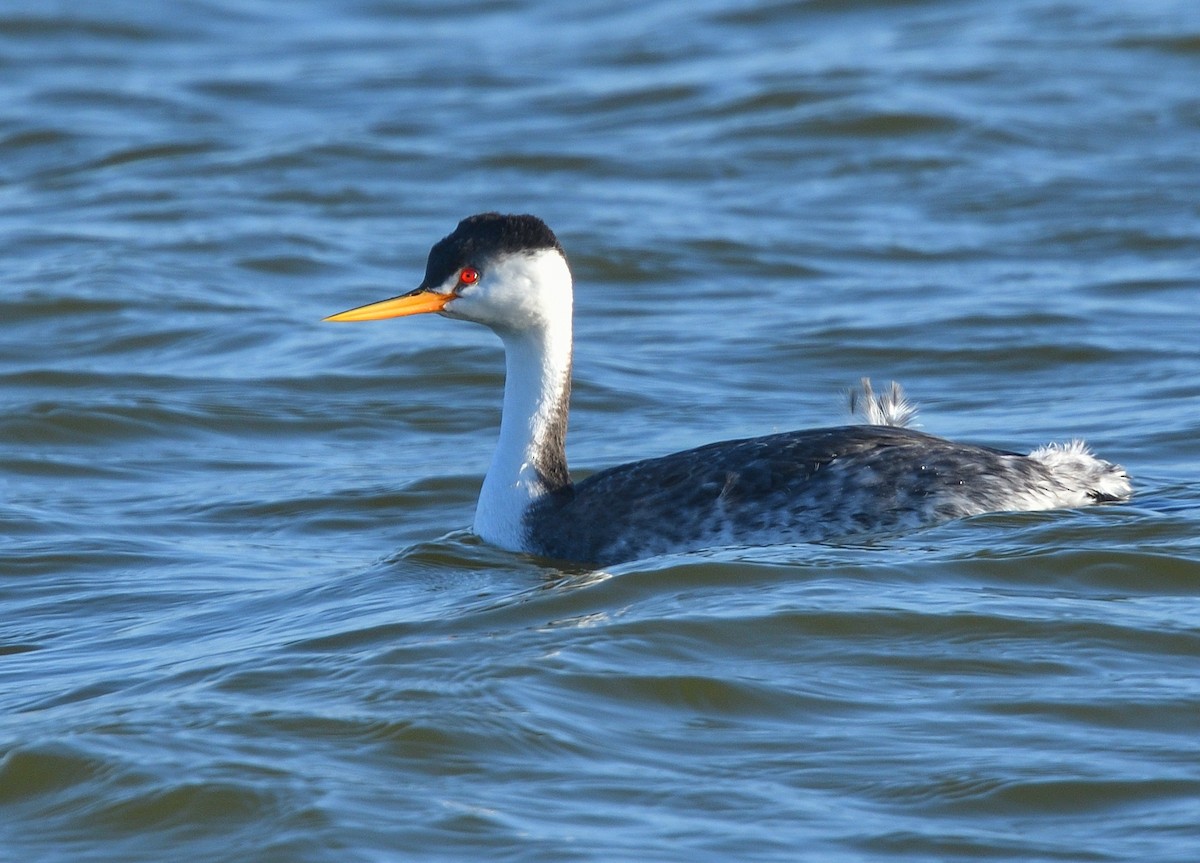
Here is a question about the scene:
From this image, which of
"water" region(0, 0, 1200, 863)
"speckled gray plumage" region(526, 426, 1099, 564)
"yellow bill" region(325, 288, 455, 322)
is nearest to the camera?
"water" region(0, 0, 1200, 863)

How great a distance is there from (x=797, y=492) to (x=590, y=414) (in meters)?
3.66

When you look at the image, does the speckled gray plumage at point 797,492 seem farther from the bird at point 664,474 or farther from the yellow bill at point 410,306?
the yellow bill at point 410,306

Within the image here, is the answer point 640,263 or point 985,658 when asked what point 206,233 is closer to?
point 640,263

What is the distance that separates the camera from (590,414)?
37.1 feet

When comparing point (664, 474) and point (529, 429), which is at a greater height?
point (529, 429)

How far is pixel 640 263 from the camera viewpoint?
48.8 ft

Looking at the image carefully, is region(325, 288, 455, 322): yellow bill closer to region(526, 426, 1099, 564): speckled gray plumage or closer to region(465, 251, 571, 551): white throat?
region(465, 251, 571, 551): white throat

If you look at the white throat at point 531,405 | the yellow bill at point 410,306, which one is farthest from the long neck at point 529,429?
the yellow bill at point 410,306

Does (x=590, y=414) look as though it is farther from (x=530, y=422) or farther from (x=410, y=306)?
(x=410, y=306)

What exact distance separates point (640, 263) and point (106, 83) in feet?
27.4

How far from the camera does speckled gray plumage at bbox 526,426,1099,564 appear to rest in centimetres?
774

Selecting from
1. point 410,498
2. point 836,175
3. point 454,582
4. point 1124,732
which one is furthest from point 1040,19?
point 1124,732

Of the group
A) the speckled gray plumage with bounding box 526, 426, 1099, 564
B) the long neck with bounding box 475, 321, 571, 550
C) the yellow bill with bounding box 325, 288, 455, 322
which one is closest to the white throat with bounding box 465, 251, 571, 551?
the long neck with bounding box 475, 321, 571, 550

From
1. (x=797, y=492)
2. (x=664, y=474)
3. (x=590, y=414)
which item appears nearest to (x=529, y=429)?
(x=664, y=474)
